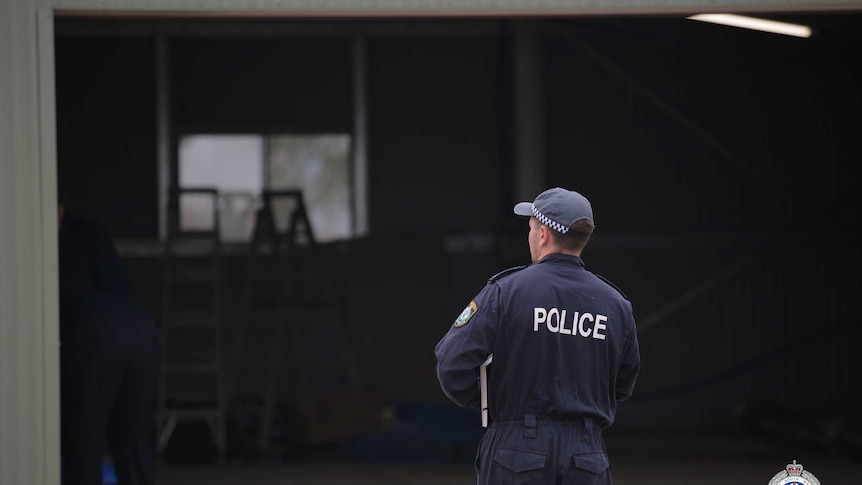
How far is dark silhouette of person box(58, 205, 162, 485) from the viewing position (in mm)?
5426

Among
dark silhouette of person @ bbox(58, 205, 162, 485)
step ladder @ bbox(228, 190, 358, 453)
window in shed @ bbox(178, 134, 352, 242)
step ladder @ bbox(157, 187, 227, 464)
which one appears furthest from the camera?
window in shed @ bbox(178, 134, 352, 242)

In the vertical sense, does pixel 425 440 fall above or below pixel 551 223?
below

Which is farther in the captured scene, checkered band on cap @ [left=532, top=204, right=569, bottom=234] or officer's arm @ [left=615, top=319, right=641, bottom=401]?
officer's arm @ [left=615, top=319, right=641, bottom=401]

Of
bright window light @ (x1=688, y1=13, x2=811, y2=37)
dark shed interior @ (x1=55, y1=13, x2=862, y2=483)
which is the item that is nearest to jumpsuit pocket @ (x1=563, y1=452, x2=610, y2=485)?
bright window light @ (x1=688, y1=13, x2=811, y2=37)

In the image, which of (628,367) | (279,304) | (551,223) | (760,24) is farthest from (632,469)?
(551,223)

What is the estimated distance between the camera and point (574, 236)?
3.66 m

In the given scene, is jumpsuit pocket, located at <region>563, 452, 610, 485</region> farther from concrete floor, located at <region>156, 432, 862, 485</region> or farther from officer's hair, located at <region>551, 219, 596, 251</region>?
concrete floor, located at <region>156, 432, 862, 485</region>

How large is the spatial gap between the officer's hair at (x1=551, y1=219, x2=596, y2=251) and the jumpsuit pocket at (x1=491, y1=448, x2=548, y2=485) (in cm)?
66

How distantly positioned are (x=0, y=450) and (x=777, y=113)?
8.32m

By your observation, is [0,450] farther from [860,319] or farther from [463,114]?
[860,319]

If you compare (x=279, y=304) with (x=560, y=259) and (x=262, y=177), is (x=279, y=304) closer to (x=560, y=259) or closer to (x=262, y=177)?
(x=262, y=177)

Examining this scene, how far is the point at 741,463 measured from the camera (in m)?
8.46

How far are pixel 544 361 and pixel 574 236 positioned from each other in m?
0.41

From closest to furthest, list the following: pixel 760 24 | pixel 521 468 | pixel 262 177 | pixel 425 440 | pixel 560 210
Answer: pixel 521 468 → pixel 560 210 → pixel 760 24 → pixel 425 440 → pixel 262 177
